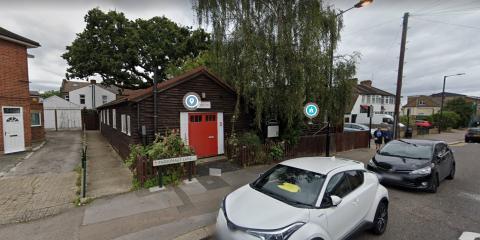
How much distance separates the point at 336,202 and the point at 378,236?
1887 millimetres

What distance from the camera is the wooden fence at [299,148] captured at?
8812 mm

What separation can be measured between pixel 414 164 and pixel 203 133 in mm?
7441

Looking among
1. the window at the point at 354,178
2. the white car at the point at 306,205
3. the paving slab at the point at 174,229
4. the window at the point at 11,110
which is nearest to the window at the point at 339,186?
the white car at the point at 306,205

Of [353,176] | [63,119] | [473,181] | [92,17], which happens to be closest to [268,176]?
[353,176]

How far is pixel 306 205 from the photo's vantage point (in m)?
3.26

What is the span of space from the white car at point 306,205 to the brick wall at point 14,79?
44.1 ft

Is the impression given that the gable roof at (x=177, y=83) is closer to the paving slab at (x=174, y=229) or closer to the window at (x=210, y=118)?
the window at (x=210, y=118)

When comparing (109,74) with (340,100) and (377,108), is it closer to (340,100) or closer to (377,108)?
(340,100)

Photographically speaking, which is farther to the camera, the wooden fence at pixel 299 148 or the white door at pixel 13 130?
the white door at pixel 13 130

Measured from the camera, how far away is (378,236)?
4230 mm

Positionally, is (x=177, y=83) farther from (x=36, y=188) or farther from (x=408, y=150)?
(x=408, y=150)

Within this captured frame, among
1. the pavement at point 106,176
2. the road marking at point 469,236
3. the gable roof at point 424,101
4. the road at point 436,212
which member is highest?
the gable roof at point 424,101

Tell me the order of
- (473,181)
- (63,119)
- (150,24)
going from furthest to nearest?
1. (63,119)
2. (150,24)
3. (473,181)

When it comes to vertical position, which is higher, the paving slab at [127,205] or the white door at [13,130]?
the white door at [13,130]
